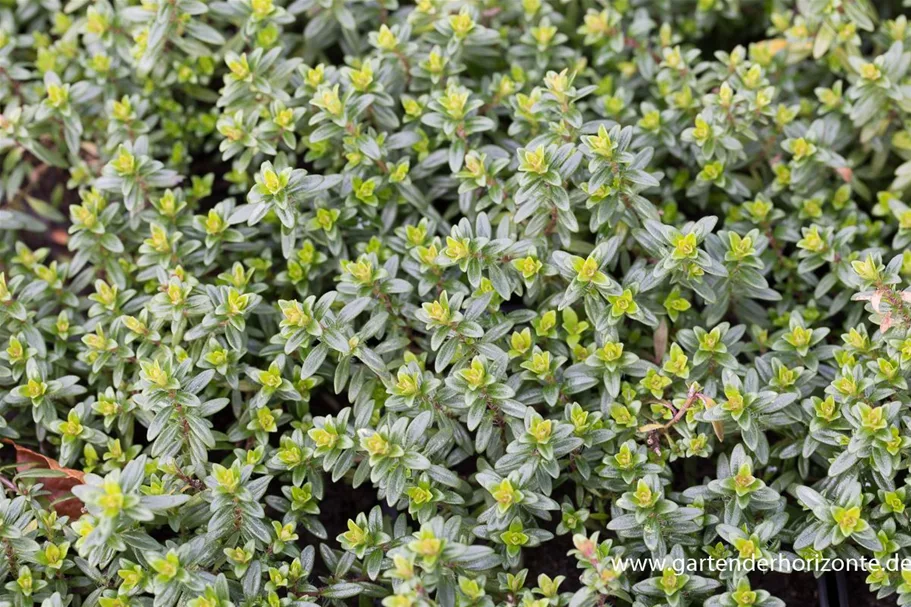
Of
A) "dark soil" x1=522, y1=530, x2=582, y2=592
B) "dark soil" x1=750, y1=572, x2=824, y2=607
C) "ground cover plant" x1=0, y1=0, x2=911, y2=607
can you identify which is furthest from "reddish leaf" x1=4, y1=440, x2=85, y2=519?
"dark soil" x1=750, y1=572, x2=824, y2=607

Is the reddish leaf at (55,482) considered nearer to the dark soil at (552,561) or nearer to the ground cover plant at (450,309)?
the ground cover plant at (450,309)

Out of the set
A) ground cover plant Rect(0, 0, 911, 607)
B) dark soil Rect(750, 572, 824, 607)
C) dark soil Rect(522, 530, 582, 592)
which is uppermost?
ground cover plant Rect(0, 0, 911, 607)

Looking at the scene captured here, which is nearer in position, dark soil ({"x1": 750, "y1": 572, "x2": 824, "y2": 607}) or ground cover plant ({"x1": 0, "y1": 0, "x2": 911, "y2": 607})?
ground cover plant ({"x1": 0, "y1": 0, "x2": 911, "y2": 607})

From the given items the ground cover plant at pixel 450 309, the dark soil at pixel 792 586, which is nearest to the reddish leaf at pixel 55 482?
the ground cover plant at pixel 450 309

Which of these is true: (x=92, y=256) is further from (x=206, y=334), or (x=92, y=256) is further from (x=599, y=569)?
(x=599, y=569)

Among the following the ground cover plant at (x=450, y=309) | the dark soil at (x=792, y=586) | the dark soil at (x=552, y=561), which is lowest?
the dark soil at (x=552, y=561)

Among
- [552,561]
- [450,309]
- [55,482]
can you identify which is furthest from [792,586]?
[55,482]

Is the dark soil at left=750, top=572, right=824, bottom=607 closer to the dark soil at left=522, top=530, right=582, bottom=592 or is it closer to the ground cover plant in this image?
the ground cover plant
